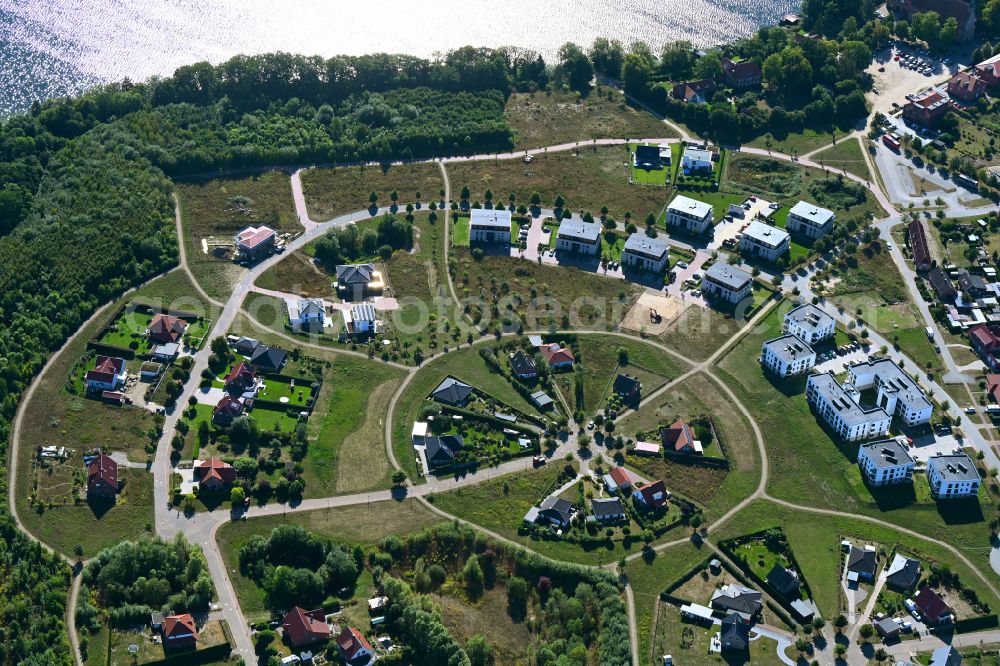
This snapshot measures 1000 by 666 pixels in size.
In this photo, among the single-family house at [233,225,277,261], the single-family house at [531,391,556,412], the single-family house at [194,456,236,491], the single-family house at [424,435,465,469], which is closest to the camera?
the single-family house at [194,456,236,491]

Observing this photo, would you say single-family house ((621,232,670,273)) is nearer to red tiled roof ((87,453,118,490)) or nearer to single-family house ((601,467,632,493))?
single-family house ((601,467,632,493))

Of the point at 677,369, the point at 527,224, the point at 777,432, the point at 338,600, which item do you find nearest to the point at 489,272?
the point at 527,224

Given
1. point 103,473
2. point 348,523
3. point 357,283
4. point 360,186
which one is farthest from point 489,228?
point 103,473

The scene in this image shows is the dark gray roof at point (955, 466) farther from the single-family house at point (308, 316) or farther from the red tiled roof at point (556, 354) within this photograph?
the single-family house at point (308, 316)

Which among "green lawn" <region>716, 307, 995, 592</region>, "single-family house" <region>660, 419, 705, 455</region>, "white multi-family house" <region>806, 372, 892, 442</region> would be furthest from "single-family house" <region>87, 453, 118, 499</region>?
"white multi-family house" <region>806, 372, 892, 442</region>

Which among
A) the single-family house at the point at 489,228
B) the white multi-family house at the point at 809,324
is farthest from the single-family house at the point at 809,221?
the single-family house at the point at 489,228
